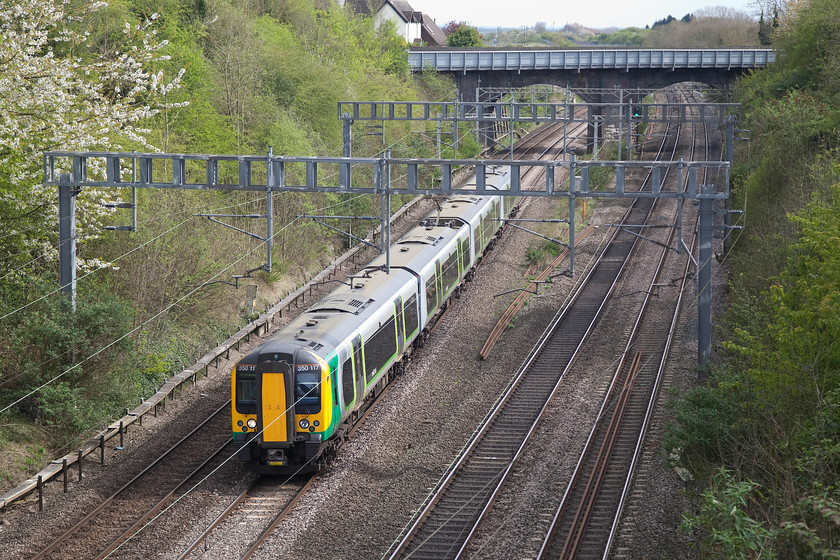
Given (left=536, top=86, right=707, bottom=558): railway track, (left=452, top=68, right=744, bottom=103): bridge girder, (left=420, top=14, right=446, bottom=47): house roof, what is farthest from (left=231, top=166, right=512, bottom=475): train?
(left=420, top=14, right=446, bottom=47): house roof

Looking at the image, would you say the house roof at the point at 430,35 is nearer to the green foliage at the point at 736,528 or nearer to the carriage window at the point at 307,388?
the carriage window at the point at 307,388

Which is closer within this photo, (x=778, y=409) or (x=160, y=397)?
(x=778, y=409)

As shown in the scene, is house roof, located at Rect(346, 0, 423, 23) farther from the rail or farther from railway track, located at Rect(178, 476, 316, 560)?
railway track, located at Rect(178, 476, 316, 560)

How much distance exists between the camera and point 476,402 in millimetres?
18891

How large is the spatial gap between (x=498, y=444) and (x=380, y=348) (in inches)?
120

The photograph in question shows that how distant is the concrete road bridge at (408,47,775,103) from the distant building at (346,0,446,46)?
51.6ft

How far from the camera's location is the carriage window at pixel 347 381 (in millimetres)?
15484

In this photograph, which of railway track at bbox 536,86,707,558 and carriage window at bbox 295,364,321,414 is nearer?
railway track at bbox 536,86,707,558

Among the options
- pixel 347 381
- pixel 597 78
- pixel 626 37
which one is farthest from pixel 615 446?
pixel 626 37

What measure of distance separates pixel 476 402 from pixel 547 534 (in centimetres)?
599

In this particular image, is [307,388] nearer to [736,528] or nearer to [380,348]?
[380,348]

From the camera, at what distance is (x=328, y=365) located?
1469cm

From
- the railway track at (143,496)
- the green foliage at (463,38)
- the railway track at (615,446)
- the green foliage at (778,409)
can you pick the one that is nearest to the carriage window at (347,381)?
the railway track at (143,496)

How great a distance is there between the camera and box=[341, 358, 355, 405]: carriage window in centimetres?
1548
